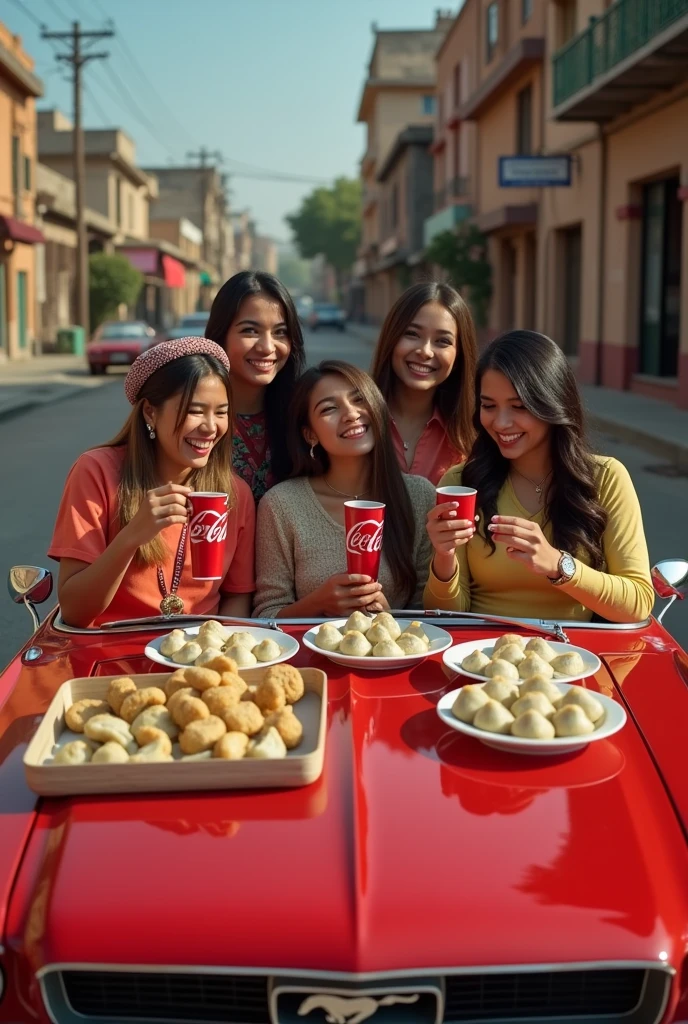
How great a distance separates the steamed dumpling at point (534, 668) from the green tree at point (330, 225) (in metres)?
112

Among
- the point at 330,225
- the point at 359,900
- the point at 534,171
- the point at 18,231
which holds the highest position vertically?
the point at 330,225

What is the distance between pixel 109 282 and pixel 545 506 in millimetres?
39821

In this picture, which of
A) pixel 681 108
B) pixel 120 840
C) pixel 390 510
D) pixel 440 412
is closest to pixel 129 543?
pixel 390 510

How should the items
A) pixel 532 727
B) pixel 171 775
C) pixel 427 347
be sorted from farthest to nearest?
pixel 427 347, pixel 532 727, pixel 171 775

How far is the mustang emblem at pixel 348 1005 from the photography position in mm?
1716

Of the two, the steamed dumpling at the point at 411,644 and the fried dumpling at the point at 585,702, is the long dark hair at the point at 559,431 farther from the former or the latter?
the fried dumpling at the point at 585,702

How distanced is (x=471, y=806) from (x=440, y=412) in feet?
9.47

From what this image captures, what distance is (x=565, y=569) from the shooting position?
9.90ft

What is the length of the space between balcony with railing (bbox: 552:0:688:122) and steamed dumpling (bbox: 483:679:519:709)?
14634mm

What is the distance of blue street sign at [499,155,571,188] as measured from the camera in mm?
21219

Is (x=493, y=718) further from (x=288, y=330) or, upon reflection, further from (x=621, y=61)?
(x=621, y=61)

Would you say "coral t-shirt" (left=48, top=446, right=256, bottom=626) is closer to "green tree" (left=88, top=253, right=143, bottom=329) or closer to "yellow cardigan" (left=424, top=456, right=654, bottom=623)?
"yellow cardigan" (left=424, top=456, right=654, bottom=623)

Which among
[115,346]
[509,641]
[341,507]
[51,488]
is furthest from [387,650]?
[115,346]

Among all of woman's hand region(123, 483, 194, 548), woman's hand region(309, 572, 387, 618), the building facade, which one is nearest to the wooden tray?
woman's hand region(123, 483, 194, 548)
